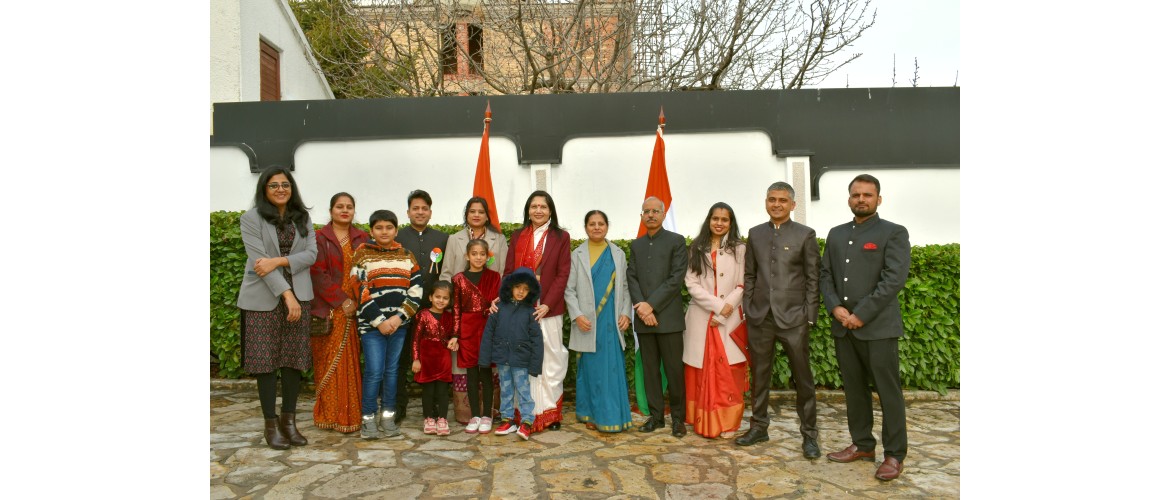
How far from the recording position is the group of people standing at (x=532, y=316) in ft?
13.9

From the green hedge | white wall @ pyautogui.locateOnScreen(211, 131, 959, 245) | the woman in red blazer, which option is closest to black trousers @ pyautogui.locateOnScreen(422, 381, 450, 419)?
the woman in red blazer

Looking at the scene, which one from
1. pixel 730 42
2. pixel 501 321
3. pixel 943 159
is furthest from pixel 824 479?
pixel 730 42

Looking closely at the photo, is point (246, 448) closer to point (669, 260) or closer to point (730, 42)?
point (669, 260)

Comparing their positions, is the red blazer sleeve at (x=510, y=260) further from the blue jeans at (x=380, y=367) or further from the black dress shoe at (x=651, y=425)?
the black dress shoe at (x=651, y=425)

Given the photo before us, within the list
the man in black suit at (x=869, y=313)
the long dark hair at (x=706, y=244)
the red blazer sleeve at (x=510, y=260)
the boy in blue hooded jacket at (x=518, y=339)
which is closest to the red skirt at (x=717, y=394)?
the long dark hair at (x=706, y=244)

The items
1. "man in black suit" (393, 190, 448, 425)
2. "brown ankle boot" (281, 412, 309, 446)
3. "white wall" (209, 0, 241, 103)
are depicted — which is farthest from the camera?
"white wall" (209, 0, 241, 103)

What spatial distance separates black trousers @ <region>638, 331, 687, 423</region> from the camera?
474 centimetres

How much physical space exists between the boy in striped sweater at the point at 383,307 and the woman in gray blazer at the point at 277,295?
0.36 metres

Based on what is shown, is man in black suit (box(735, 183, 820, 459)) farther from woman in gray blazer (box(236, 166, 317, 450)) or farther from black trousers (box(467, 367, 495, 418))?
woman in gray blazer (box(236, 166, 317, 450))

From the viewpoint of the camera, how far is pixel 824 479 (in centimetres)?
384

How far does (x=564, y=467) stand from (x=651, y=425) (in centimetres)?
98

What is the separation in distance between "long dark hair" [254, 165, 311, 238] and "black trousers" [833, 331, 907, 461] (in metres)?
3.54

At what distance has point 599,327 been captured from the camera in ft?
15.9

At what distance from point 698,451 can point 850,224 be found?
5.73 feet
